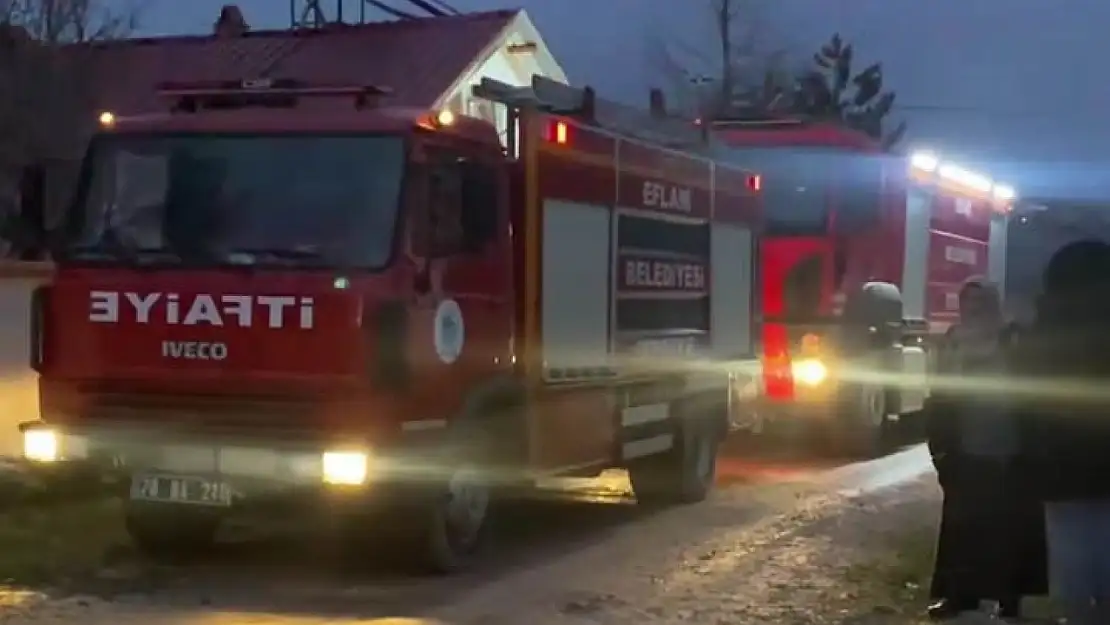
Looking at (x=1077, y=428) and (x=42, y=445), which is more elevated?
(x=1077, y=428)

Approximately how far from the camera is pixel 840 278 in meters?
18.5

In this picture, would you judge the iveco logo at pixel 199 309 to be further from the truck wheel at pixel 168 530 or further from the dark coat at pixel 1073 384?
the dark coat at pixel 1073 384

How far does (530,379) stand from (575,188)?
1.40m

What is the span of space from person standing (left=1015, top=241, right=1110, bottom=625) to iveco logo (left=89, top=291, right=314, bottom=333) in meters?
4.41

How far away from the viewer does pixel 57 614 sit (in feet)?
29.9

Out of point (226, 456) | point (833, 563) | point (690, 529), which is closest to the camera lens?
point (226, 456)

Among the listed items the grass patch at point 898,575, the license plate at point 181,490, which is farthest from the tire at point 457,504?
the grass patch at point 898,575

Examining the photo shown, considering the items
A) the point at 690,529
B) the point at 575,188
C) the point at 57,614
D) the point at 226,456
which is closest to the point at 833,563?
the point at 690,529

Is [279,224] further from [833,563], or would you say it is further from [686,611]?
→ [833,563]

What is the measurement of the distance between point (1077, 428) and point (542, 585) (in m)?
4.37

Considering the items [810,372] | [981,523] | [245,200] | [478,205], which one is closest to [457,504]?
[478,205]

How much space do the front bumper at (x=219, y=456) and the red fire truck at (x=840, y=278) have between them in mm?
7677

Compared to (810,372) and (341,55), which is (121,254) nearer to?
(810,372)

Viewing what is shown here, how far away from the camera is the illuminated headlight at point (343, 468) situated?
9609mm
